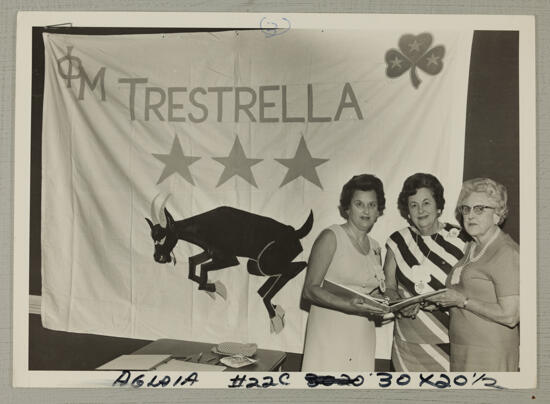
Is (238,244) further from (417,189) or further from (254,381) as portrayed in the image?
(417,189)

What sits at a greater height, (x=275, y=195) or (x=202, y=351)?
(x=275, y=195)

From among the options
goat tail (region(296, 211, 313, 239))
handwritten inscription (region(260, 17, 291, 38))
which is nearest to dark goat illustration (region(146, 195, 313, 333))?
goat tail (region(296, 211, 313, 239))

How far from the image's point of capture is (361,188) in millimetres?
1366

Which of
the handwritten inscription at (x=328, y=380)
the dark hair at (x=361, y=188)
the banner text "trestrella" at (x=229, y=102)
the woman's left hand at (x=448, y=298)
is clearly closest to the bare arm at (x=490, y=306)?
the woman's left hand at (x=448, y=298)

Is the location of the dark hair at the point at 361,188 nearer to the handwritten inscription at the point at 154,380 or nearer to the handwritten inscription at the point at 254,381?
the handwritten inscription at the point at 254,381

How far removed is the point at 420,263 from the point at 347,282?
0.20m

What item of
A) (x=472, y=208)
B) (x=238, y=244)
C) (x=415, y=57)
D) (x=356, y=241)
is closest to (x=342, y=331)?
(x=356, y=241)

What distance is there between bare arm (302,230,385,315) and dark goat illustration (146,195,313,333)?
0.12ft

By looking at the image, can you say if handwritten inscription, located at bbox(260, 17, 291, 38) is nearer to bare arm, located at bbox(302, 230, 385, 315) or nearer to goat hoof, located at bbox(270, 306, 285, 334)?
bare arm, located at bbox(302, 230, 385, 315)

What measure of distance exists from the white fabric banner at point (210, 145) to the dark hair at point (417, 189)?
16 millimetres

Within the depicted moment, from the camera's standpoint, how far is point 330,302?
135cm

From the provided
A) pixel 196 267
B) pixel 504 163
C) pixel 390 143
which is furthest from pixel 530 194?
pixel 196 267

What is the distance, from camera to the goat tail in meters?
1.37

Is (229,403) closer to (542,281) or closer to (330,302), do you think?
(330,302)
